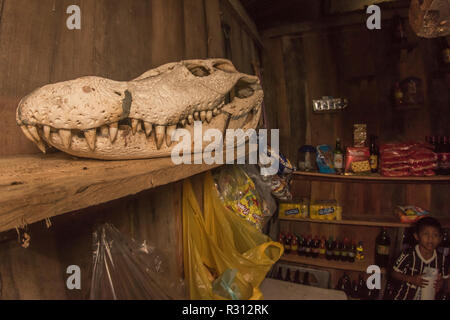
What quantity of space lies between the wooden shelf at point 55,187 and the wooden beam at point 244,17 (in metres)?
1.88

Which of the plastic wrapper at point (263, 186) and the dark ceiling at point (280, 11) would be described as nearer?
the plastic wrapper at point (263, 186)

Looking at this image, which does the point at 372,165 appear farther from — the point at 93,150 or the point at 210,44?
the point at 93,150

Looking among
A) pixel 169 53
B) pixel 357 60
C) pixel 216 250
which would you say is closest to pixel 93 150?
pixel 216 250

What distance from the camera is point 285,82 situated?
280cm

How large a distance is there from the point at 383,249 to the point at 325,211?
2.21 feet

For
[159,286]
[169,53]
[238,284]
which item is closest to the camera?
[159,286]

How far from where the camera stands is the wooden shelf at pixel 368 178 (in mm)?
2174

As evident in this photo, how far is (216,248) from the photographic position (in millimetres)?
896

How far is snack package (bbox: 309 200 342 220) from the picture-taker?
240cm

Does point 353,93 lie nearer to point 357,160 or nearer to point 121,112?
point 357,160

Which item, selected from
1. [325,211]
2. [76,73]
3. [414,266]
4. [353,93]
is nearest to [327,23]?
[353,93]

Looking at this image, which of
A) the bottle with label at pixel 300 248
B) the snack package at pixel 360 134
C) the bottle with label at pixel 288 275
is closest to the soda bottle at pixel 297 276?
the bottle with label at pixel 288 275

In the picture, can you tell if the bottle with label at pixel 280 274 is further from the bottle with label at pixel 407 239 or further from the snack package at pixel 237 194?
the snack package at pixel 237 194
